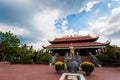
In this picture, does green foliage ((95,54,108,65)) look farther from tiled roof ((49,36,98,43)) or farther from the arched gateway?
tiled roof ((49,36,98,43))

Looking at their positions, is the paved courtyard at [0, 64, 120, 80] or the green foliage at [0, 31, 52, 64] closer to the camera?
the paved courtyard at [0, 64, 120, 80]

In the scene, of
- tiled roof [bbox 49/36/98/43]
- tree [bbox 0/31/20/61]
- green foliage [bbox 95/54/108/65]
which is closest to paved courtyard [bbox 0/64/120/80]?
green foliage [bbox 95/54/108/65]

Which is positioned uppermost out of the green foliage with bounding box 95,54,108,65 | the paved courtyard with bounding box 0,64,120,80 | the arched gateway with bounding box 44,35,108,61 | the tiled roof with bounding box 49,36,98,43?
the tiled roof with bounding box 49,36,98,43

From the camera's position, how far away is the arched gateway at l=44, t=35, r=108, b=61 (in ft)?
79.3

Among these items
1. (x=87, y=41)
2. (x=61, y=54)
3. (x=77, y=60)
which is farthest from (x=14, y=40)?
(x=77, y=60)

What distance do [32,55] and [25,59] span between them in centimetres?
158

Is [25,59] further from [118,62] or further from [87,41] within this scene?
[118,62]

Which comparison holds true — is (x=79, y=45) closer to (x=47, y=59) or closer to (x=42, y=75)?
(x=47, y=59)

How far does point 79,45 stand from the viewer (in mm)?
25062

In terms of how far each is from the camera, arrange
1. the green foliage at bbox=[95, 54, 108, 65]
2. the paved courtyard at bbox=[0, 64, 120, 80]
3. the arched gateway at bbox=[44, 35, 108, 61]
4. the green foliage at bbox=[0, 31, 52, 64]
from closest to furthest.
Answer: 1. the paved courtyard at bbox=[0, 64, 120, 80]
2. the green foliage at bbox=[95, 54, 108, 65]
3. the arched gateway at bbox=[44, 35, 108, 61]
4. the green foliage at bbox=[0, 31, 52, 64]

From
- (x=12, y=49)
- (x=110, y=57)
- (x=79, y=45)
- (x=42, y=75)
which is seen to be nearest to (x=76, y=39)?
(x=79, y=45)

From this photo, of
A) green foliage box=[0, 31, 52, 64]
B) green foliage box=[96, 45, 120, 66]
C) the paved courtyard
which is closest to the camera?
the paved courtyard

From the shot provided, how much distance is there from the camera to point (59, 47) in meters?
25.6

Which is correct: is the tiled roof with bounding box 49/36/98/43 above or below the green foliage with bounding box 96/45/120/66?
above
